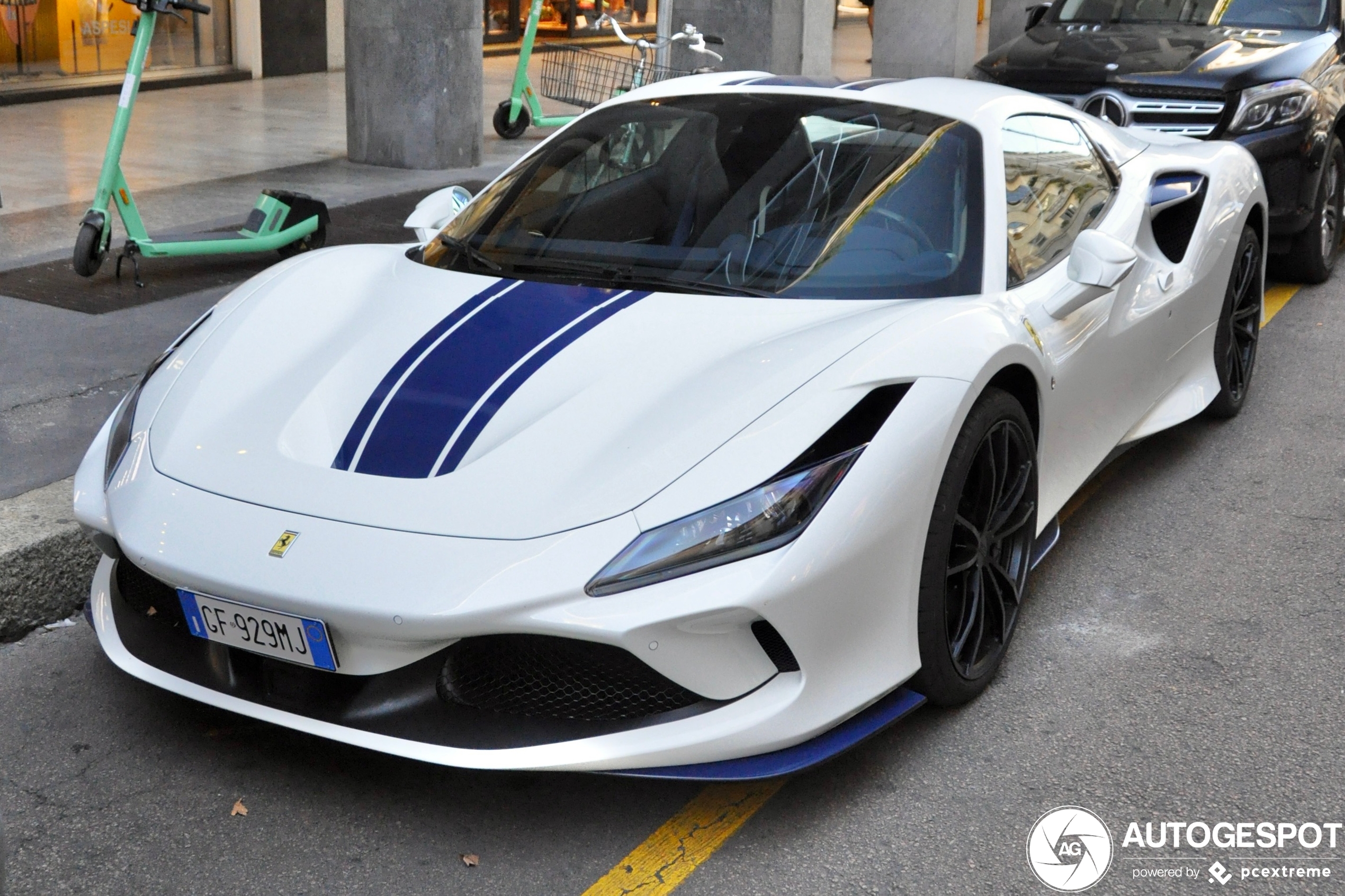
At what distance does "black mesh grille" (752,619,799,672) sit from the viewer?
2580 mm

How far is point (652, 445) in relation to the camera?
2744 millimetres

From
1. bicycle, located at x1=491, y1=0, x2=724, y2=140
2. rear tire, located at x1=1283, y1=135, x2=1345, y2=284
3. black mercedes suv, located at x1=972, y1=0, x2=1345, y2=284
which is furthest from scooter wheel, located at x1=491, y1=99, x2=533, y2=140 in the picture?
rear tire, located at x1=1283, y1=135, x2=1345, y2=284

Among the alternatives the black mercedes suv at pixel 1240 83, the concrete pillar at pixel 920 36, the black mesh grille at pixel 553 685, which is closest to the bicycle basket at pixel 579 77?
the black mercedes suv at pixel 1240 83

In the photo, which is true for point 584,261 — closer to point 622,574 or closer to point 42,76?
point 622,574

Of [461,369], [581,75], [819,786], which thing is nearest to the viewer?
[819,786]

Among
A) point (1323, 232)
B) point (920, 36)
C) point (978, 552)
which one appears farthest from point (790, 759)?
point (920, 36)

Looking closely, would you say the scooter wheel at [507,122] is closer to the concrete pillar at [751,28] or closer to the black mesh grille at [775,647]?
the concrete pillar at [751,28]

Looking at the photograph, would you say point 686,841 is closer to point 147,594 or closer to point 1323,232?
point 147,594

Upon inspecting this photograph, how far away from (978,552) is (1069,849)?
67 cm

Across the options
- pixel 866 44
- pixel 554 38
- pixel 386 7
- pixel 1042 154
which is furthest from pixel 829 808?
pixel 866 44

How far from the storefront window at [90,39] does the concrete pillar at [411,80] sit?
3.30 metres

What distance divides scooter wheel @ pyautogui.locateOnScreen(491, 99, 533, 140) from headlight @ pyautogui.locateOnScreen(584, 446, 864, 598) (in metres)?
9.10

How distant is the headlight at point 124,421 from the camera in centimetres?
308

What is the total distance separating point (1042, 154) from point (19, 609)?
296 centimetres
